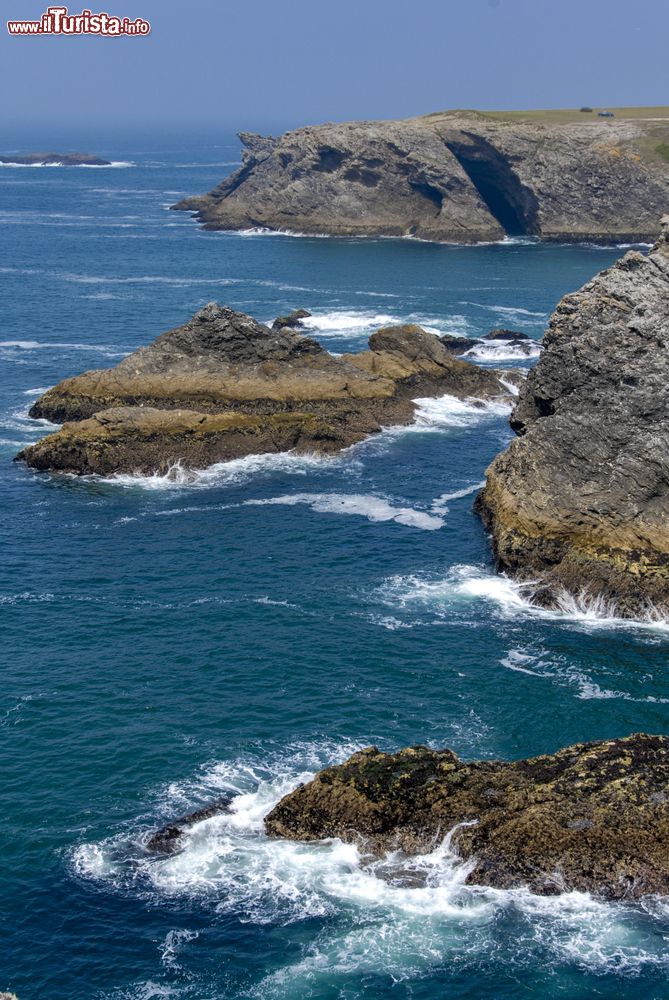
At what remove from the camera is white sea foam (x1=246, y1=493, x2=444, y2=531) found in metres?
74.1

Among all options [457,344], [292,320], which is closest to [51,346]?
[292,320]

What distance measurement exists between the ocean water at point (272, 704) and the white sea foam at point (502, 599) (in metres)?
0.18

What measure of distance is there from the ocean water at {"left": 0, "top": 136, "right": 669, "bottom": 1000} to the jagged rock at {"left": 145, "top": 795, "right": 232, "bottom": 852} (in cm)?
42

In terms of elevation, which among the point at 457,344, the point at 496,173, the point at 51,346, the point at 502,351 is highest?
the point at 496,173

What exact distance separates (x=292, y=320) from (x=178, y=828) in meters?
86.6

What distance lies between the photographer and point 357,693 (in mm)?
53250

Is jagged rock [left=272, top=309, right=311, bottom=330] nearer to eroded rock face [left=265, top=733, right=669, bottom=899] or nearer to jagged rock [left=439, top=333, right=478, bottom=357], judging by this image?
jagged rock [left=439, top=333, right=478, bottom=357]

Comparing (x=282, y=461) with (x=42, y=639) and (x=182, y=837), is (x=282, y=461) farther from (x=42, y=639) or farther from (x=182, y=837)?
(x=182, y=837)

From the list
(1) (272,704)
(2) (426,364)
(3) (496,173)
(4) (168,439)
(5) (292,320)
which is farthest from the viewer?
(3) (496,173)

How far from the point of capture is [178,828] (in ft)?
143

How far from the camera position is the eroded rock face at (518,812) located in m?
40.5

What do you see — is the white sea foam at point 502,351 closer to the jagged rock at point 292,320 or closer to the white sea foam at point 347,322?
the white sea foam at point 347,322

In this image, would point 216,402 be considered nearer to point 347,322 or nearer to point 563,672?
point 563,672

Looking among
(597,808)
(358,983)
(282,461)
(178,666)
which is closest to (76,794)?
(178,666)
